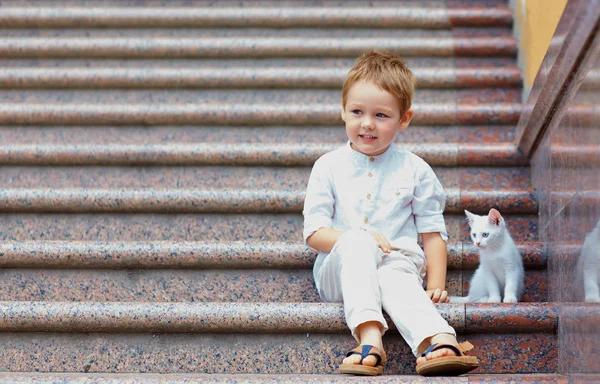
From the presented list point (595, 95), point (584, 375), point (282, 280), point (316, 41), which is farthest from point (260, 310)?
point (316, 41)

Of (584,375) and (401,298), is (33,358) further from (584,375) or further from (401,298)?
(584,375)

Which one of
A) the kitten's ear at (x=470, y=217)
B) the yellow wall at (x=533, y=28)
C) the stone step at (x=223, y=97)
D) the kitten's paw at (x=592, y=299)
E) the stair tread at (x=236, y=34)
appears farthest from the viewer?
the stair tread at (x=236, y=34)

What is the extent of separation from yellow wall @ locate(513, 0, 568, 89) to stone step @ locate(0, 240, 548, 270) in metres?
1.01

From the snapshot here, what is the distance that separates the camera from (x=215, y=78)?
13.1ft

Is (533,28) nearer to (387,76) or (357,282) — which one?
(387,76)

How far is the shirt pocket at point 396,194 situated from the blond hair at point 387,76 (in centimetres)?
28

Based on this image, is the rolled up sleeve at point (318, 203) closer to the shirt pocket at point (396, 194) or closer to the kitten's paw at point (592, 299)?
the shirt pocket at point (396, 194)

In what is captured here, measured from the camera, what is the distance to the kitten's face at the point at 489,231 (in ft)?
8.89

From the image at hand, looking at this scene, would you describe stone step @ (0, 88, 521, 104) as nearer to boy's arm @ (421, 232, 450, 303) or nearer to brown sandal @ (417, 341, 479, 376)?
boy's arm @ (421, 232, 450, 303)

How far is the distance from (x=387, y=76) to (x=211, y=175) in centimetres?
119

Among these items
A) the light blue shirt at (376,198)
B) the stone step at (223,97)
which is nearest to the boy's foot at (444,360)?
the light blue shirt at (376,198)

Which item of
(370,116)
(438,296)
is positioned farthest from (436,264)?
(370,116)

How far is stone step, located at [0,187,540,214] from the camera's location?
313 cm

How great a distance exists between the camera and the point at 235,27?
4.47 m
